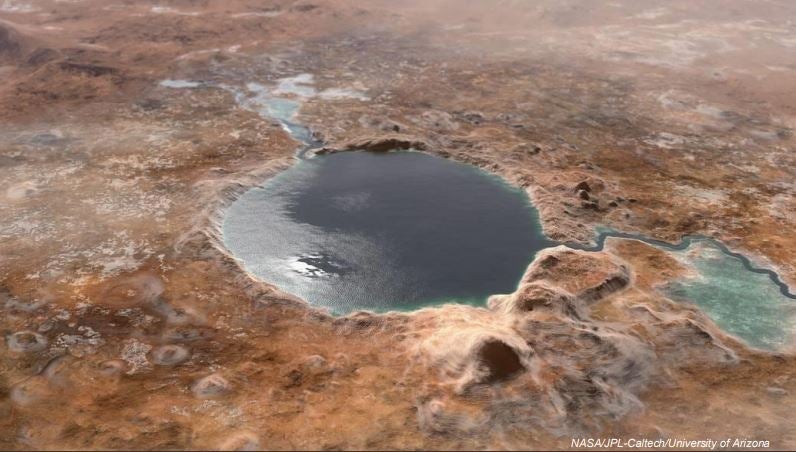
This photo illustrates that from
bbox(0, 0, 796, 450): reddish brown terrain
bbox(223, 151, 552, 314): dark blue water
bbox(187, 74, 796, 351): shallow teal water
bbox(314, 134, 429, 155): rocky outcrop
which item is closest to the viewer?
bbox(0, 0, 796, 450): reddish brown terrain

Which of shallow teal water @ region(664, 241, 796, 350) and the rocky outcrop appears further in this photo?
the rocky outcrop

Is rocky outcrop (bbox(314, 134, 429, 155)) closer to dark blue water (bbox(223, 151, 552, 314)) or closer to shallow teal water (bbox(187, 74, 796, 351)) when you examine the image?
dark blue water (bbox(223, 151, 552, 314))

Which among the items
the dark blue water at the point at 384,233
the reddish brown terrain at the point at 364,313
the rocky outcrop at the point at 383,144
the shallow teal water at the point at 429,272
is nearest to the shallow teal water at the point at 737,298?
the shallow teal water at the point at 429,272

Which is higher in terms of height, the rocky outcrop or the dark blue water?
the rocky outcrop

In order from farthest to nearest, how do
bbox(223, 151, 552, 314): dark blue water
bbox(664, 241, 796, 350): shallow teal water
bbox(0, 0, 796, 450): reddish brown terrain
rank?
bbox(223, 151, 552, 314): dark blue water → bbox(664, 241, 796, 350): shallow teal water → bbox(0, 0, 796, 450): reddish brown terrain

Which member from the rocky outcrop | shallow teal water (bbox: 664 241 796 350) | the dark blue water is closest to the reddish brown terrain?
the rocky outcrop

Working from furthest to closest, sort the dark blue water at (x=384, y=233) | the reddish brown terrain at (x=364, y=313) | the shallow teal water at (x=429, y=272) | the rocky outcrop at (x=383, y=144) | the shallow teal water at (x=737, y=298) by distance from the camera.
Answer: the rocky outcrop at (x=383, y=144)
the dark blue water at (x=384, y=233)
the shallow teal water at (x=429, y=272)
the shallow teal water at (x=737, y=298)
the reddish brown terrain at (x=364, y=313)

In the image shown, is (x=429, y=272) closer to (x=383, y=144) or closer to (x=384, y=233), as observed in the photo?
(x=384, y=233)

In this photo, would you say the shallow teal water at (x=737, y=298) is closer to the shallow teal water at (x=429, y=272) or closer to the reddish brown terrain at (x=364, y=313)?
the shallow teal water at (x=429, y=272)

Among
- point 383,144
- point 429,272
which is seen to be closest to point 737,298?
point 429,272
